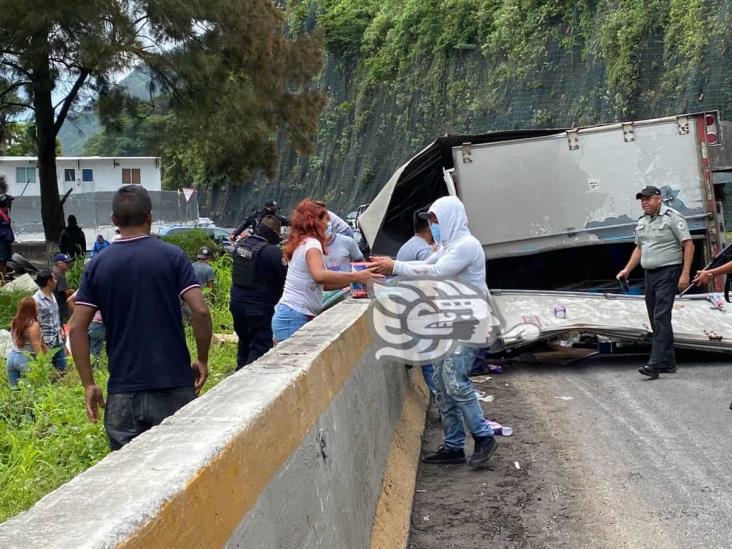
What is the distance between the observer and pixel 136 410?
4785 millimetres

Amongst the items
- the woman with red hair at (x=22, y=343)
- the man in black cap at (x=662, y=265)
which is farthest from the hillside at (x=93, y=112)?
the man in black cap at (x=662, y=265)

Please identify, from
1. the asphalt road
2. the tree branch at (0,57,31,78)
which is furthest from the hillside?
the asphalt road

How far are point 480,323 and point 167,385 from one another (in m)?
2.50

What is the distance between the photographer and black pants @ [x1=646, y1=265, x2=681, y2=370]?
379 inches

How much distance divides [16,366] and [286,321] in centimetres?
434

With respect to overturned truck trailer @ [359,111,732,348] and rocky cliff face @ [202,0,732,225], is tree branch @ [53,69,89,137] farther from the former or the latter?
rocky cliff face @ [202,0,732,225]

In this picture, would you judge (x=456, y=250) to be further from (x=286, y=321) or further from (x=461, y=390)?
(x=286, y=321)

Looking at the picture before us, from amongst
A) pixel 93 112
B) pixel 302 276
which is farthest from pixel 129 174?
pixel 302 276

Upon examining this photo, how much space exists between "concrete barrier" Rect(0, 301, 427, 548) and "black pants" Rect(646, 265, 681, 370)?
4.55m

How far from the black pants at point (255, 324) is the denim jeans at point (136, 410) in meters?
3.27

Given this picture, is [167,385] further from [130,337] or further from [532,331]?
[532,331]

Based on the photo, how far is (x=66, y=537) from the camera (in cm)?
196

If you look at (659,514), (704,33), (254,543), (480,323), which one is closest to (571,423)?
(480,323)

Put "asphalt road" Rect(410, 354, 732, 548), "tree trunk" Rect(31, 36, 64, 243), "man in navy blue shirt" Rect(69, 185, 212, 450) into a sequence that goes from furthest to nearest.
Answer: "tree trunk" Rect(31, 36, 64, 243) < "asphalt road" Rect(410, 354, 732, 548) < "man in navy blue shirt" Rect(69, 185, 212, 450)
